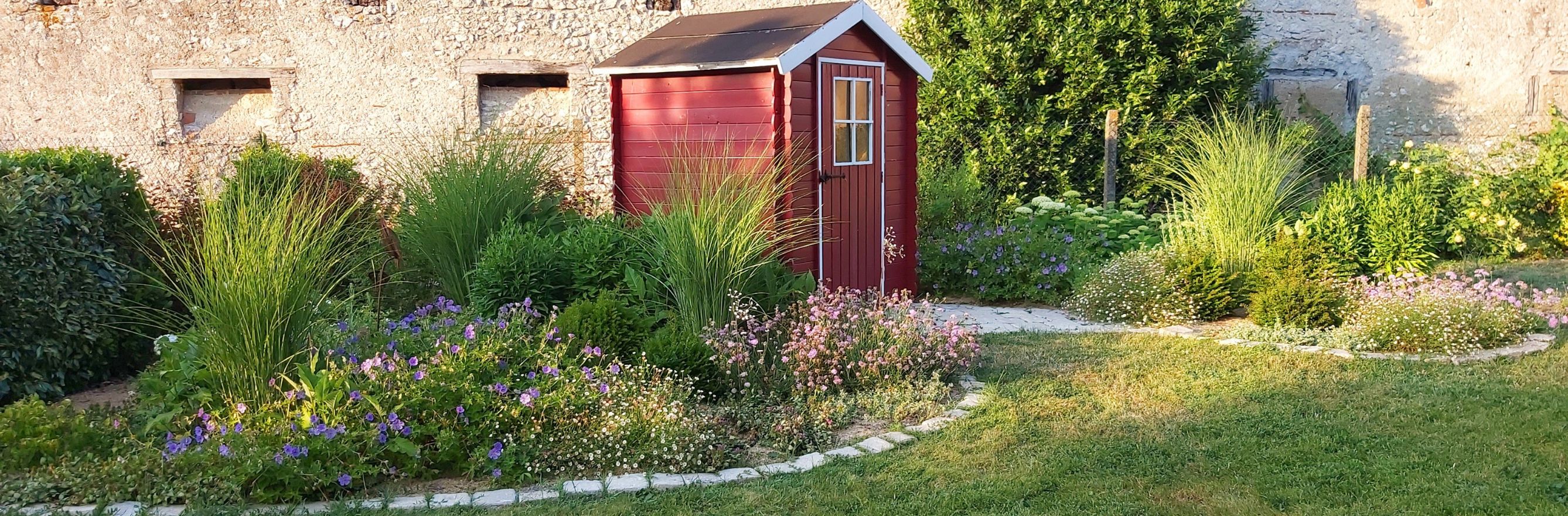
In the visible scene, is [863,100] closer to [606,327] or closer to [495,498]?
[606,327]

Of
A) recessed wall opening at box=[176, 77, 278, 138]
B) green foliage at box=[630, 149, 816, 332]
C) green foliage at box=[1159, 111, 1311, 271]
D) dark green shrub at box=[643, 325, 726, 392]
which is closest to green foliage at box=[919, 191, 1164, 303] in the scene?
green foliage at box=[1159, 111, 1311, 271]

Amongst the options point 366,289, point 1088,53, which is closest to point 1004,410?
point 366,289

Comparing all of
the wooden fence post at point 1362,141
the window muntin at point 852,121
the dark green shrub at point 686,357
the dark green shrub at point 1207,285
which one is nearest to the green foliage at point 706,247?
the dark green shrub at point 686,357

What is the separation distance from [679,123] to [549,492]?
141 inches

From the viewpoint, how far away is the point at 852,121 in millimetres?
6945

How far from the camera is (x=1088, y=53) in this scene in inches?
375

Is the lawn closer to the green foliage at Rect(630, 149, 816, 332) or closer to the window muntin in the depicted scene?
the green foliage at Rect(630, 149, 816, 332)

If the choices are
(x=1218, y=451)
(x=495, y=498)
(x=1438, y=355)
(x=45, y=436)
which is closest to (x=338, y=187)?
(x=45, y=436)

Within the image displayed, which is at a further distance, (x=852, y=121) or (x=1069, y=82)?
(x=1069, y=82)

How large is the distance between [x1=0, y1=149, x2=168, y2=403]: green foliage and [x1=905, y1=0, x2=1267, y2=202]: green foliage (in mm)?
6014

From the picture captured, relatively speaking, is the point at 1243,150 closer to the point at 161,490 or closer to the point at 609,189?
the point at 609,189

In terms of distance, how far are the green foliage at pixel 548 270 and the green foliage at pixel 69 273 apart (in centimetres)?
Answer: 150

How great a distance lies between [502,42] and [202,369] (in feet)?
19.6

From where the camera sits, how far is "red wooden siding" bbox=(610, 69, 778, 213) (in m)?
6.45
